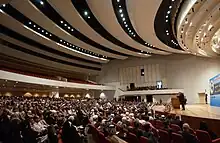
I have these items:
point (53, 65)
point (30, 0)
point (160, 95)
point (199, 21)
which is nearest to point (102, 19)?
point (30, 0)

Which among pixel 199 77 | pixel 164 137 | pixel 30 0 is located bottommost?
pixel 164 137

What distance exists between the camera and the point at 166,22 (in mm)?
18156

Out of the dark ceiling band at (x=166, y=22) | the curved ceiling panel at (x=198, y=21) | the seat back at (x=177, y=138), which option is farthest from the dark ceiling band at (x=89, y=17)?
the seat back at (x=177, y=138)

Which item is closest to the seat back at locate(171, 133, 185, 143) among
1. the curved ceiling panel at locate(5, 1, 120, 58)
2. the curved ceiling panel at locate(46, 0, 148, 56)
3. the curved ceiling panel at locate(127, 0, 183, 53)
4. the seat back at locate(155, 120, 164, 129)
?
the seat back at locate(155, 120, 164, 129)

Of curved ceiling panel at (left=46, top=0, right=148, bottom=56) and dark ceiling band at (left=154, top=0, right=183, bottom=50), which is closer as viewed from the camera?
curved ceiling panel at (left=46, top=0, right=148, bottom=56)

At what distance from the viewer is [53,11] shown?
15.9 metres

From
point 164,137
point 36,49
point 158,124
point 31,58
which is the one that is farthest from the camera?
point 31,58

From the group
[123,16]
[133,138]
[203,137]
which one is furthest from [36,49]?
[203,137]

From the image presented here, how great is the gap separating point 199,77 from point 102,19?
1766 cm

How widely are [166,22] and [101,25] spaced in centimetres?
468

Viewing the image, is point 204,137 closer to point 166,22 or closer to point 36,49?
point 166,22

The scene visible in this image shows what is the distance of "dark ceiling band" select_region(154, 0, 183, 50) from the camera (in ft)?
47.4

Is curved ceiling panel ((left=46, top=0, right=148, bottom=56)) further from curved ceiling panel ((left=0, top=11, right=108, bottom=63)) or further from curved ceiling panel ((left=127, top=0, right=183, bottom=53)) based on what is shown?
curved ceiling panel ((left=0, top=11, right=108, bottom=63))

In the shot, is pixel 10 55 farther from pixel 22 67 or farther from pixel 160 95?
pixel 160 95
